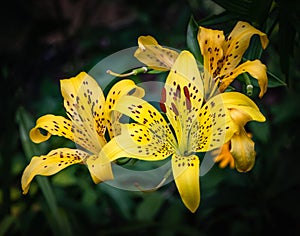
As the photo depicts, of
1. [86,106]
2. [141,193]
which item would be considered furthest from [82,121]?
[141,193]

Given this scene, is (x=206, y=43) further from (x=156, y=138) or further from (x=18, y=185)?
(x=18, y=185)

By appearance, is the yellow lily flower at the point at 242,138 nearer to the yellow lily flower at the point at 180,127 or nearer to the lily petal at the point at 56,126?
the yellow lily flower at the point at 180,127

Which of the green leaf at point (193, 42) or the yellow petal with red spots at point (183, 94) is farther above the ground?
the green leaf at point (193, 42)

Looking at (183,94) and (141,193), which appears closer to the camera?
(183,94)

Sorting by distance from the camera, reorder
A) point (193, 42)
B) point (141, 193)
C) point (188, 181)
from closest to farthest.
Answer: point (188, 181) < point (193, 42) < point (141, 193)

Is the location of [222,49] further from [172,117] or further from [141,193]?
[141,193]

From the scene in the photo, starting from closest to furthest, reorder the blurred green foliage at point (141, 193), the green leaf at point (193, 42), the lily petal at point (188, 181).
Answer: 1. the lily petal at point (188, 181)
2. the green leaf at point (193, 42)
3. the blurred green foliage at point (141, 193)

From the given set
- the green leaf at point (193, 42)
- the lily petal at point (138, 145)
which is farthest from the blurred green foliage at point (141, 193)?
the lily petal at point (138, 145)

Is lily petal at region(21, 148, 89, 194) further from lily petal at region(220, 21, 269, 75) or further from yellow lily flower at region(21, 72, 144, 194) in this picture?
lily petal at region(220, 21, 269, 75)
